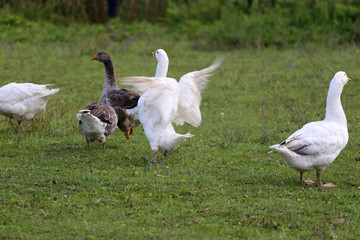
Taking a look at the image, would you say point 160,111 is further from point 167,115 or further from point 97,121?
point 97,121

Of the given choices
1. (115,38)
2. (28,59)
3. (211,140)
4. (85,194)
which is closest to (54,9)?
(115,38)

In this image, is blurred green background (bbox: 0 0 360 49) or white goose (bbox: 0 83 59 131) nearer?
white goose (bbox: 0 83 59 131)

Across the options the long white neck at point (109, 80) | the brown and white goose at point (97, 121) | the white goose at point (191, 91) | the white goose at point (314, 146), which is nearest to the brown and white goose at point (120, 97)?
the long white neck at point (109, 80)

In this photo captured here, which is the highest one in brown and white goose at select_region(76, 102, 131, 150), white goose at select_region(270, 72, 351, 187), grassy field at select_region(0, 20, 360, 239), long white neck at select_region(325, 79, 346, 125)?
long white neck at select_region(325, 79, 346, 125)

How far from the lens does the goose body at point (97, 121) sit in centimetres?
741

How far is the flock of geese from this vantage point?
618cm

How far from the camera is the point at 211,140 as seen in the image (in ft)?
28.4

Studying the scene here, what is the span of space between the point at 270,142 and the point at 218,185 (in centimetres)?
235

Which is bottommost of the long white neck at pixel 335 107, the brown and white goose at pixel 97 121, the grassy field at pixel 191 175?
the grassy field at pixel 191 175

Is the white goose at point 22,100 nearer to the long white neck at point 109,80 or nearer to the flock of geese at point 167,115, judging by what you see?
the flock of geese at point 167,115

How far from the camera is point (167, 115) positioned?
23.1ft

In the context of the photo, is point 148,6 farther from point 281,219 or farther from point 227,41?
point 281,219

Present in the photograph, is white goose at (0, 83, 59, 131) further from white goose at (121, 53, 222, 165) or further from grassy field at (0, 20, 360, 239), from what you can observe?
white goose at (121, 53, 222, 165)

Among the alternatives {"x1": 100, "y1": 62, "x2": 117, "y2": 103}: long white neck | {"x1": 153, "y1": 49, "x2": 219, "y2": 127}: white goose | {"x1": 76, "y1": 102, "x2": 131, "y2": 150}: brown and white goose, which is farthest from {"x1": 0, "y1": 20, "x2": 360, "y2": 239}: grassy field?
{"x1": 100, "y1": 62, "x2": 117, "y2": 103}: long white neck
